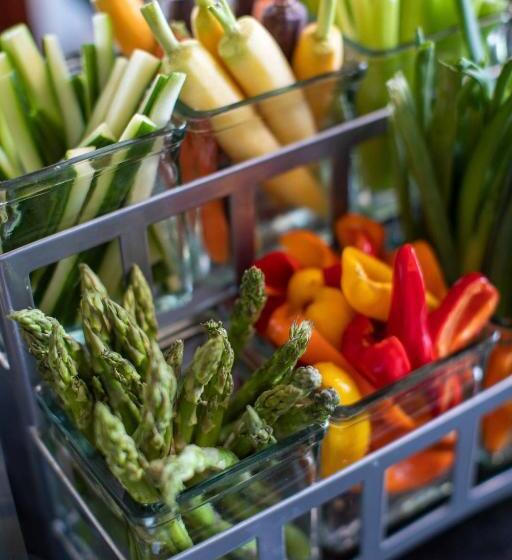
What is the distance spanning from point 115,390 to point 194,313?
194mm

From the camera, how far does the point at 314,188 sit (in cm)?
84

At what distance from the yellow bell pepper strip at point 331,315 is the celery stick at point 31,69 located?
0.25 meters

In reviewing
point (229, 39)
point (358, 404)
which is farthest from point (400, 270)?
point (229, 39)

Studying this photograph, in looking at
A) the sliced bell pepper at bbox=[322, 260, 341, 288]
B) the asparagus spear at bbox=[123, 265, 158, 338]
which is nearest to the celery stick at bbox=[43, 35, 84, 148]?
the asparagus spear at bbox=[123, 265, 158, 338]

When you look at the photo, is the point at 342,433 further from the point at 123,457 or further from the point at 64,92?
the point at 64,92

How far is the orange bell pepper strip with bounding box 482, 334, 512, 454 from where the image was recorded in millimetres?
790

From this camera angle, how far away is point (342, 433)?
0.66 m

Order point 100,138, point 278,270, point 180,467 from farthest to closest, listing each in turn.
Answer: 1. point 278,270
2. point 100,138
3. point 180,467

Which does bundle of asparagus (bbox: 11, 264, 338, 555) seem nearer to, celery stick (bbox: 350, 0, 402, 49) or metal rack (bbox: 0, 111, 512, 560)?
metal rack (bbox: 0, 111, 512, 560)

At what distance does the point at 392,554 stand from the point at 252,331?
0.79 feet

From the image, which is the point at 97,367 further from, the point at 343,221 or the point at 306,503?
the point at 343,221

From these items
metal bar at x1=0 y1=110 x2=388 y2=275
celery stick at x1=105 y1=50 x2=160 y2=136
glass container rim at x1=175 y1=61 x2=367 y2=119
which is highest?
celery stick at x1=105 y1=50 x2=160 y2=136

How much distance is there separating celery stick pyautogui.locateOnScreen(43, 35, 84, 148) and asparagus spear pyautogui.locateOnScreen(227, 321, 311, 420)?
9.7 inches

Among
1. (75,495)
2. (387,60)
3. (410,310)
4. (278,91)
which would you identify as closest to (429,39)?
(387,60)
